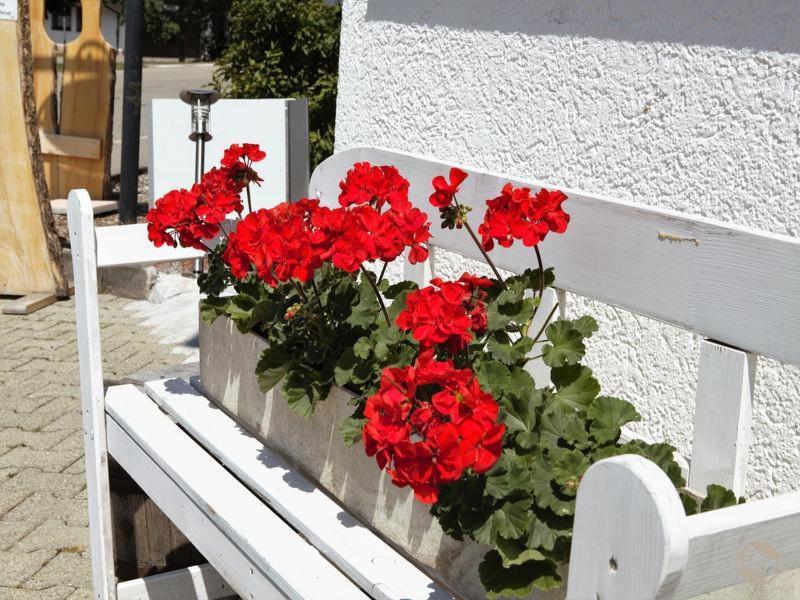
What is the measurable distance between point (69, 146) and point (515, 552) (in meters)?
6.95

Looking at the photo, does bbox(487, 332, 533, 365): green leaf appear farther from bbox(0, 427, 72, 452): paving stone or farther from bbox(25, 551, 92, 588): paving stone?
bbox(0, 427, 72, 452): paving stone

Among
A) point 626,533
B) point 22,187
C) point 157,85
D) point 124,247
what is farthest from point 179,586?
point 157,85

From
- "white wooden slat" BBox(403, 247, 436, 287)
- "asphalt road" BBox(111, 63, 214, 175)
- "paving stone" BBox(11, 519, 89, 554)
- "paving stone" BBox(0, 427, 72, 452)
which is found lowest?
"asphalt road" BBox(111, 63, 214, 175)

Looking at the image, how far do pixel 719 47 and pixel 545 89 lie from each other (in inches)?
24.0

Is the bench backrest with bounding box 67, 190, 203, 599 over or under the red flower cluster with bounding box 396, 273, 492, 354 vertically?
under

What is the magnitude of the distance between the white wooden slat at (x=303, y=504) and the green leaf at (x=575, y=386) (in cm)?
29

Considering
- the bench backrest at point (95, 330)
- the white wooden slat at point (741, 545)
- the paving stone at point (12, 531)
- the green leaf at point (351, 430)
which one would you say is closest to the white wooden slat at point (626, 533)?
the white wooden slat at point (741, 545)

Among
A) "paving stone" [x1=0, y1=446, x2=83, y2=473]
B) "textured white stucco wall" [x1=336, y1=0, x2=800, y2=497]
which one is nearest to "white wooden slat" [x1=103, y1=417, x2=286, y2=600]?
"textured white stucco wall" [x1=336, y1=0, x2=800, y2=497]

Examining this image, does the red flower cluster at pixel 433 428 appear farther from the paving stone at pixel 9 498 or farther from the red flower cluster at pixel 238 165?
the paving stone at pixel 9 498

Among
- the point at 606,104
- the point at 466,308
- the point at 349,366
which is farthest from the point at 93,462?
the point at 606,104

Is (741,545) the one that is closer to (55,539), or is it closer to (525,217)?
(525,217)

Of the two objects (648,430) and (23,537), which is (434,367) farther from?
(23,537)

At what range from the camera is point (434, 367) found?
1.11 m

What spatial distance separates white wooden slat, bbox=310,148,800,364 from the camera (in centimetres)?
137
